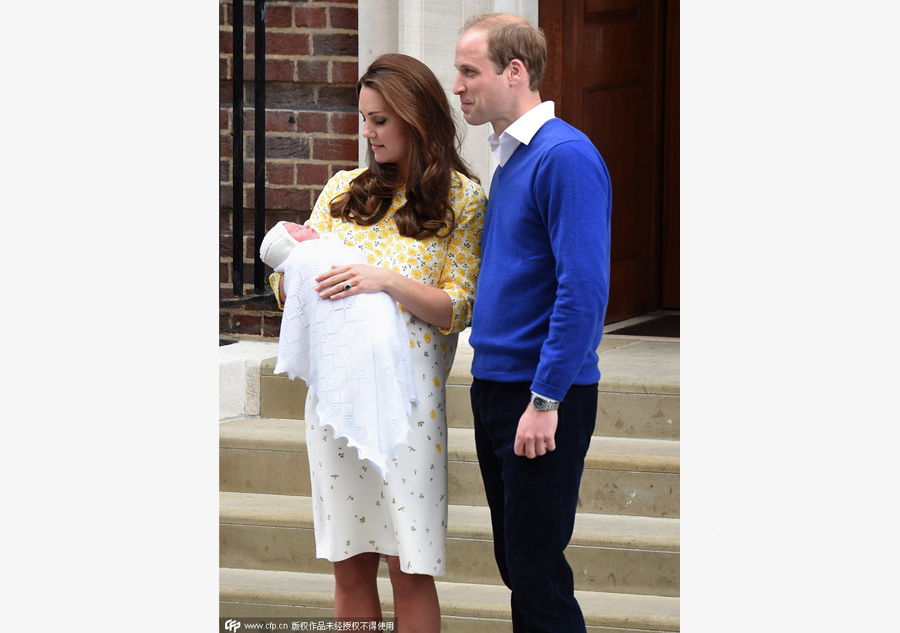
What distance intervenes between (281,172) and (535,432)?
2.52 metres

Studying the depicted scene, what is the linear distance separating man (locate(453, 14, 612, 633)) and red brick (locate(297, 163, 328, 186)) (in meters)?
2.14

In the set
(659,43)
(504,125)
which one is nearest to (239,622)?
(504,125)

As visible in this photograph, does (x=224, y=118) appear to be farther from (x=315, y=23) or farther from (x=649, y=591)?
(x=649, y=591)

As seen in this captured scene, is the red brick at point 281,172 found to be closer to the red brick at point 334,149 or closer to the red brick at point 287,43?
the red brick at point 334,149

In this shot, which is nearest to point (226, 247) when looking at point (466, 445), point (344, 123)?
point (344, 123)

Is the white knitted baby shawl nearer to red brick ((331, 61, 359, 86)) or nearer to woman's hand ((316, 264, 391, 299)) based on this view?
woman's hand ((316, 264, 391, 299))

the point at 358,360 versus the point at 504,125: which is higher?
the point at 504,125

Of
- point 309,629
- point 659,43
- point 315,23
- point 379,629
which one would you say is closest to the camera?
point 379,629

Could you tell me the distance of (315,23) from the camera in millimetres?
4203

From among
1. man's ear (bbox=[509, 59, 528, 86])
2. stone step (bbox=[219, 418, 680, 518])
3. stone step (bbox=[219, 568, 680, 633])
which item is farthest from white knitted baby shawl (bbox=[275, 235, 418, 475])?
stone step (bbox=[219, 418, 680, 518])

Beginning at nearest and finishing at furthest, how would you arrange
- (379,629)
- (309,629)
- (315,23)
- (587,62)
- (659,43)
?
(379,629), (309,629), (315,23), (587,62), (659,43)

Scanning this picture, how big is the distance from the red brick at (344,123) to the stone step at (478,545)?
1516 millimetres

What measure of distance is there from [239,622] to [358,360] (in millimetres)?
1251

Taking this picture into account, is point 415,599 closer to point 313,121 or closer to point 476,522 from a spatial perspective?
point 476,522
